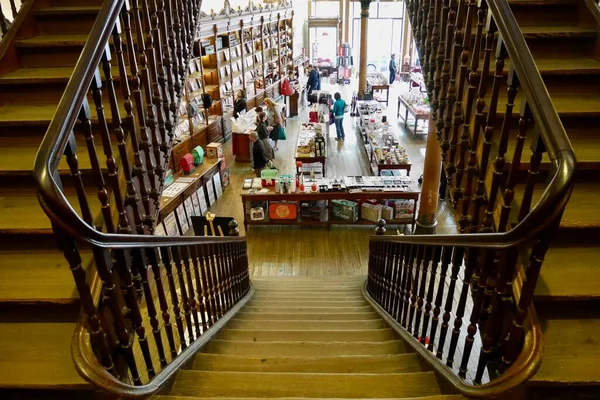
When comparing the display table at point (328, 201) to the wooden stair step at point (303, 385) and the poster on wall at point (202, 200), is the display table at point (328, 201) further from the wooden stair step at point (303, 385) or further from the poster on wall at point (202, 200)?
the wooden stair step at point (303, 385)

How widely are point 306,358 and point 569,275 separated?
4.68ft

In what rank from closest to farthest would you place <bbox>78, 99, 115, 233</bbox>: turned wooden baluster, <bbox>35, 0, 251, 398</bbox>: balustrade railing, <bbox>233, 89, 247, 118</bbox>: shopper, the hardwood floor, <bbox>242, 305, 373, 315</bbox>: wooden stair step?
<bbox>35, 0, 251, 398</bbox>: balustrade railing, <bbox>78, 99, 115, 233</bbox>: turned wooden baluster, <bbox>242, 305, 373, 315</bbox>: wooden stair step, the hardwood floor, <bbox>233, 89, 247, 118</bbox>: shopper

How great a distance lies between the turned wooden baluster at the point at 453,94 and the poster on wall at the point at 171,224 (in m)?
5.17

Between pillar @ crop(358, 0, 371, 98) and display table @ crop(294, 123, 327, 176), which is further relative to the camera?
pillar @ crop(358, 0, 371, 98)

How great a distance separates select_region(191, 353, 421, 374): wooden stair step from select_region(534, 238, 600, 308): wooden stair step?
86 cm

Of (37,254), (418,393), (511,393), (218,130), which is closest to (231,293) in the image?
(37,254)

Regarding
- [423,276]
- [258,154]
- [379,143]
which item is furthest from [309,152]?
[423,276]

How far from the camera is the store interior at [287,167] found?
24.0ft

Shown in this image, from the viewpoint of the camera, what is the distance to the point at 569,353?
1.75 meters

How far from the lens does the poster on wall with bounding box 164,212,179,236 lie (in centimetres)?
695

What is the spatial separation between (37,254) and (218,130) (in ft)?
31.7

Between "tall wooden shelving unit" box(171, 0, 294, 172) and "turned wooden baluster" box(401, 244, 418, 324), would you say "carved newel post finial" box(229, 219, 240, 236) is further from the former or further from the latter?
"tall wooden shelving unit" box(171, 0, 294, 172)

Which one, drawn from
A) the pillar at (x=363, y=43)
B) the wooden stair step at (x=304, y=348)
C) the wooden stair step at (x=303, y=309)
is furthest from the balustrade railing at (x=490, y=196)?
the pillar at (x=363, y=43)

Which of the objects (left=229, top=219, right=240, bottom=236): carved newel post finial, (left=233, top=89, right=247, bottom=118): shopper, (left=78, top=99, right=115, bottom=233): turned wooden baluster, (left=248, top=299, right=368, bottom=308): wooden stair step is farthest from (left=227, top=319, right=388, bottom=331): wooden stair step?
(left=233, top=89, right=247, bottom=118): shopper
